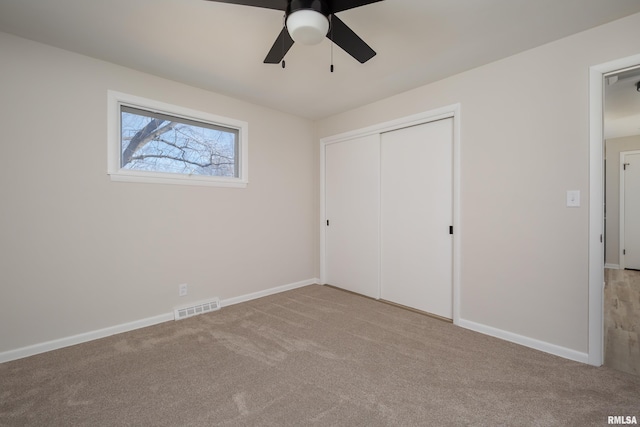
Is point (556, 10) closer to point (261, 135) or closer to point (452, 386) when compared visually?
point (452, 386)

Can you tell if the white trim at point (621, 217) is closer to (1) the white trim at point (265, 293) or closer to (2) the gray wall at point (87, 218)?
(1) the white trim at point (265, 293)

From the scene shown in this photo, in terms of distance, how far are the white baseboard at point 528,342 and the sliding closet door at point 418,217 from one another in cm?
25

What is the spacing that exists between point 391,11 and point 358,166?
1.95 meters

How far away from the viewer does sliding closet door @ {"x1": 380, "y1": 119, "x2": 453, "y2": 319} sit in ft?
9.27

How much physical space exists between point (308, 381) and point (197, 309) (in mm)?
1688

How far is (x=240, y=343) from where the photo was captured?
2312mm

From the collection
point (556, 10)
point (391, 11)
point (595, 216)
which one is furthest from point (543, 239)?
point (391, 11)

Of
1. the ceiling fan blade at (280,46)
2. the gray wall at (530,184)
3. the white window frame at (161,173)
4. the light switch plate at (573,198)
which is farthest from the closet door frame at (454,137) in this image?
the ceiling fan blade at (280,46)

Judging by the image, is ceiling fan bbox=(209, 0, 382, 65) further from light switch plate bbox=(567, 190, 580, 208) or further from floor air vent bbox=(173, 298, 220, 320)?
floor air vent bbox=(173, 298, 220, 320)

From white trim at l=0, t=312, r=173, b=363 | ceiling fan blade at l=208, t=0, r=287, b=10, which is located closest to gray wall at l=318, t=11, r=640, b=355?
ceiling fan blade at l=208, t=0, r=287, b=10

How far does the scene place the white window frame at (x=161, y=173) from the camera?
8.14 ft

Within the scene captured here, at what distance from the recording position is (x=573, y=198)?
2.07 meters

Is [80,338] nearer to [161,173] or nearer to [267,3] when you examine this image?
[161,173]

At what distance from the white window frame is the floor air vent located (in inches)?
51.6
